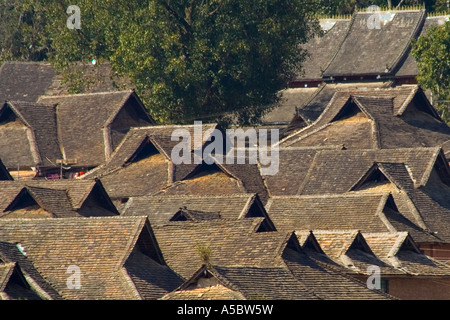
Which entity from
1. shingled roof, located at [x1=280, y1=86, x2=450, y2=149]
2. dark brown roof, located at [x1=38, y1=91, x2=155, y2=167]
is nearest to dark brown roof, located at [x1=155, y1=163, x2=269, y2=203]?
shingled roof, located at [x1=280, y1=86, x2=450, y2=149]

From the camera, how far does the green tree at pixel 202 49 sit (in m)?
68.6

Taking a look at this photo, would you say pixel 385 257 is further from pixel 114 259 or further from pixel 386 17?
pixel 386 17

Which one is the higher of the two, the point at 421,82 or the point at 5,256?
the point at 421,82

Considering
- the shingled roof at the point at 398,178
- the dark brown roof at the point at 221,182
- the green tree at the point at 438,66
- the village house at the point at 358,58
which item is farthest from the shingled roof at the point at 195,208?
the village house at the point at 358,58

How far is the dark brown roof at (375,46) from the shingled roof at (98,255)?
5002cm

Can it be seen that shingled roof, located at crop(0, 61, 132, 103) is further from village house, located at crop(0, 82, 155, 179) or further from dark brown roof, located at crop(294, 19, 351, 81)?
dark brown roof, located at crop(294, 19, 351, 81)

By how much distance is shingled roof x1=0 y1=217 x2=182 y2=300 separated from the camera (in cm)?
3438

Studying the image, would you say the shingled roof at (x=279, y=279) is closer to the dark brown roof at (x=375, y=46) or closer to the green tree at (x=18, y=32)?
the dark brown roof at (x=375, y=46)

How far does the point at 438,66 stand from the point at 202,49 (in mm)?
14639

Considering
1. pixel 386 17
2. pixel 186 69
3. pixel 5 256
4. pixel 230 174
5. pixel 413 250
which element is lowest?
pixel 5 256

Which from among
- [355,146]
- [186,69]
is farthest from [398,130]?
[186,69]

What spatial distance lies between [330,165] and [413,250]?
33.7 ft

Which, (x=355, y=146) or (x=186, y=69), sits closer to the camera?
(x=355, y=146)

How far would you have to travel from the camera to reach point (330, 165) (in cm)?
5425
